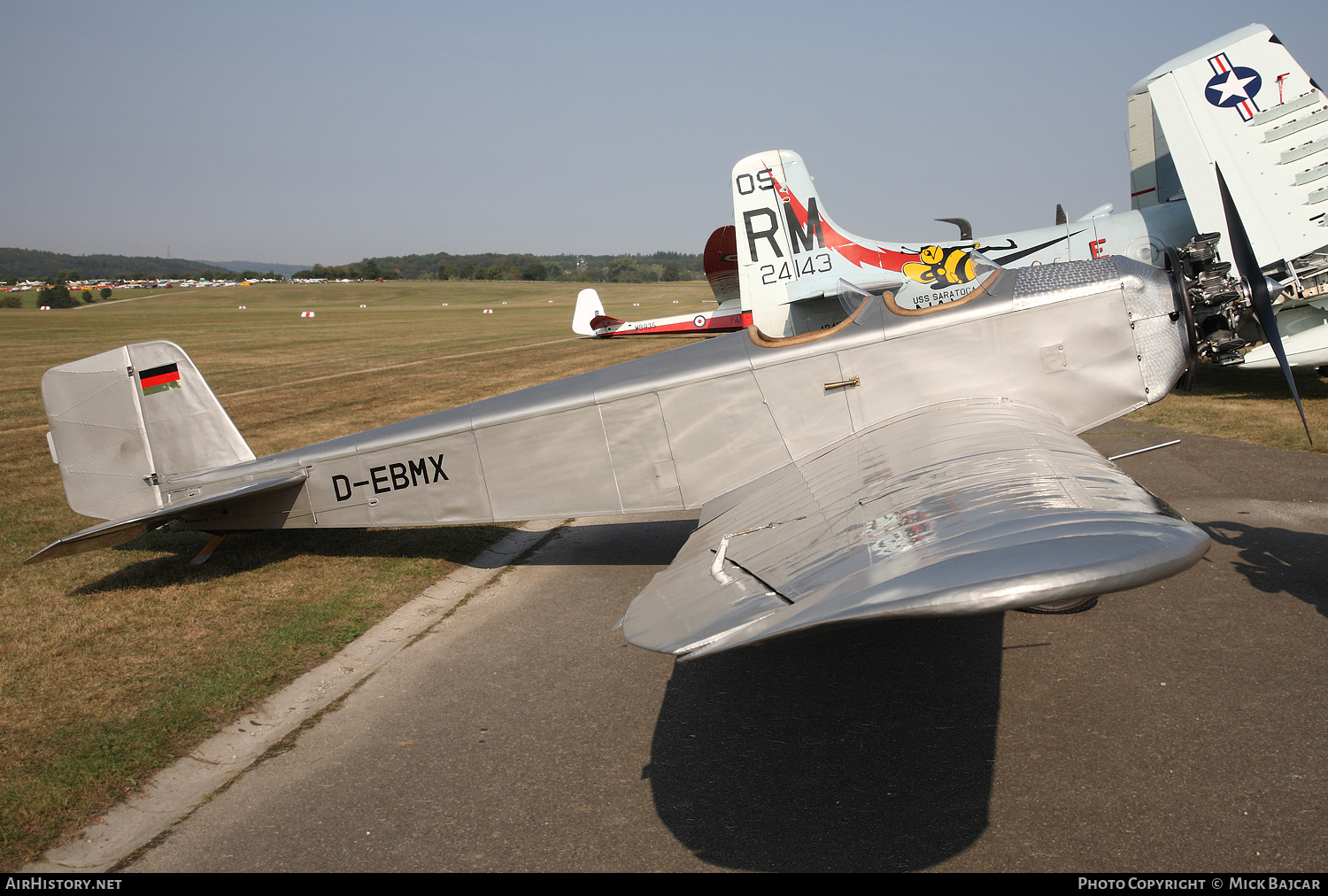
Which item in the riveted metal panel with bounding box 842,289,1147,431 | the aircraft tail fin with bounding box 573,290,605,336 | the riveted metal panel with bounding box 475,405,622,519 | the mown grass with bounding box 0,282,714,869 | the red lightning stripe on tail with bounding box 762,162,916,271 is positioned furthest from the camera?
the aircraft tail fin with bounding box 573,290,605,336

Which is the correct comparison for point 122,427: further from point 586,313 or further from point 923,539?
point 586,313

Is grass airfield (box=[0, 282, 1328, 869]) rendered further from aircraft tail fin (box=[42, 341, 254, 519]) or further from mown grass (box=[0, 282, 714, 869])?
aircraft tail fin (box=[42, 341, 254, 519])

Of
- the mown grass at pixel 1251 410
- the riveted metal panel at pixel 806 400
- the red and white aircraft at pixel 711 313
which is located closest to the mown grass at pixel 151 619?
the riveted metal panel at pixel 806 400

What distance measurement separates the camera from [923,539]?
10.4 feet

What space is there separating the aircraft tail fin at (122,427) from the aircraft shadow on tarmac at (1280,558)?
310 inches

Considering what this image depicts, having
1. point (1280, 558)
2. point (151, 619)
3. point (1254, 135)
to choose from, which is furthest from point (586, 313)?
point (1280, 558)

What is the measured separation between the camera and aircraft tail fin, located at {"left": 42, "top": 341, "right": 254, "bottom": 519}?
6297 mm

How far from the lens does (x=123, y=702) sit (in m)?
4.37

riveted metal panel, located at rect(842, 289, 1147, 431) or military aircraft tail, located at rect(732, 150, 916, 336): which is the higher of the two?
military aircraft tail, located at rect(732, 150, 916, 336)

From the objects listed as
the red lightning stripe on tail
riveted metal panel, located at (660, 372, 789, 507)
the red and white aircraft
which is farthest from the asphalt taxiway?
the red and white aircraft

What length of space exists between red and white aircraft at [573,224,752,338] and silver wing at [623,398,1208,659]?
8.51 meters

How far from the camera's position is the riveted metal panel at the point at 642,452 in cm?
571

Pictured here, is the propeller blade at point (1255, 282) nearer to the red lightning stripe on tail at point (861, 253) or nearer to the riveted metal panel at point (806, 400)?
the riveted metal panel at point (806, 400)
